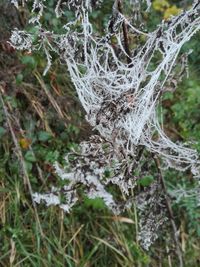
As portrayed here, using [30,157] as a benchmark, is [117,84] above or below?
below

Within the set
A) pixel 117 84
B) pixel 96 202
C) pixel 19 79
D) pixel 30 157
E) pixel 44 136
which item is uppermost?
pixel 19 79

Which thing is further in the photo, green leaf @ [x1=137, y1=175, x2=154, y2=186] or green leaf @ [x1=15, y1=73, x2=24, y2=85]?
green leaf @ [x1=15, y1=73, x2=24, y2=85]

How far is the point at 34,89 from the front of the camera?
3.00 meters

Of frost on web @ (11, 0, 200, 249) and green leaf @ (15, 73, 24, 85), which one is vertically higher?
green leaf @ (15, 73, 24, 85)

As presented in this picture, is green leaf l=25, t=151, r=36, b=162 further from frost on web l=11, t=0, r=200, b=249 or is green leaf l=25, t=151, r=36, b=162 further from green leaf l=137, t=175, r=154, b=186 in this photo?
frost on web l=11, t=0, r=200, b=249

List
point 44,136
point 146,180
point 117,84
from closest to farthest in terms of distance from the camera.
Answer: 1. point 117,84
2. point 146,180
3. point 44,136

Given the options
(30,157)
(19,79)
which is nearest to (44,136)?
(30,157)

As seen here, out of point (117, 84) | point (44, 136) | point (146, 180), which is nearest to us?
point (117, 84)

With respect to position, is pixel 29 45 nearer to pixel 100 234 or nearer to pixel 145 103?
pixel 145 103

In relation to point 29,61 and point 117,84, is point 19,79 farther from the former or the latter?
point 117,84

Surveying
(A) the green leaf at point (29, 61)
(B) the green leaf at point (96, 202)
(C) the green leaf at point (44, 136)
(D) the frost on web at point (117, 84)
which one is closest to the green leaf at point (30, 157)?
(C) the green leaf at point (44, 136)

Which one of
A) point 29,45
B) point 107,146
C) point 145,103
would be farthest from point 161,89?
point 29,45

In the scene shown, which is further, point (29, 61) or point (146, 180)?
point (29, 61)

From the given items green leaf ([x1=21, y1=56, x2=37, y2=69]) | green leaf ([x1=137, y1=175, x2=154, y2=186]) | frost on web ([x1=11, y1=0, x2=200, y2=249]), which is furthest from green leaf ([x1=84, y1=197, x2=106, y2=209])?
green leaf ([x1=21, y1=56, x2=37, y2=69])
